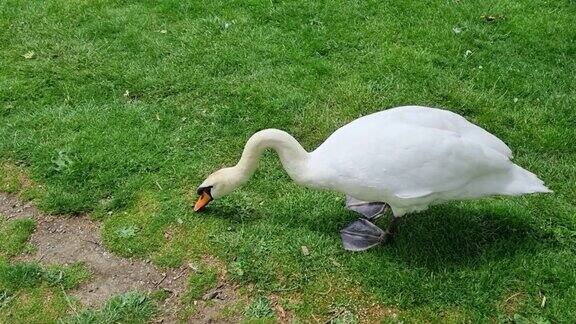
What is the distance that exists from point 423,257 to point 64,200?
123 inches

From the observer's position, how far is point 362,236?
15.8ft

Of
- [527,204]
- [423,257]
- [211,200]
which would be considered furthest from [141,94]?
[527,204]

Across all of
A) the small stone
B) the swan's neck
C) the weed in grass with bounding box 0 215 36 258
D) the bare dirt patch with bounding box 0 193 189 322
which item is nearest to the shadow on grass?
the swan's neck

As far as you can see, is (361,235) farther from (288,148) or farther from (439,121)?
(439,121)

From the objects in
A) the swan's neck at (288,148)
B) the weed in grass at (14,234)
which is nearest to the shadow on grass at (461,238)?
the swan's neck at (288,148)

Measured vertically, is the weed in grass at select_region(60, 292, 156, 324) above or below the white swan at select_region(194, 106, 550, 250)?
below

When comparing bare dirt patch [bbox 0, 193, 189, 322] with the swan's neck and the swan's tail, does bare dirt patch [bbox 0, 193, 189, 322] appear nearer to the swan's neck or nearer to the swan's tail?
the swan's neck

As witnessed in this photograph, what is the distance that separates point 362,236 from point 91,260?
2218 millimetres

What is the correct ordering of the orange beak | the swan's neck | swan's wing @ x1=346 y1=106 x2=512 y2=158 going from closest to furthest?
swan's wing @ x1=346 y1=106 x2=512 y2=158, the swan's neck, the orange beak

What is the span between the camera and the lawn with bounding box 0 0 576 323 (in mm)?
4441

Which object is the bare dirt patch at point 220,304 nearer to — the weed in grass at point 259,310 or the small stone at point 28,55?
the weed in grass at point 259,310

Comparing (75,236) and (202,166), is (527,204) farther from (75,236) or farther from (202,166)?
(75,236)

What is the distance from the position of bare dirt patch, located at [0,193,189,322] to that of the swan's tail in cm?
258

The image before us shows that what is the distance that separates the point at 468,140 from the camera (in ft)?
14.1
